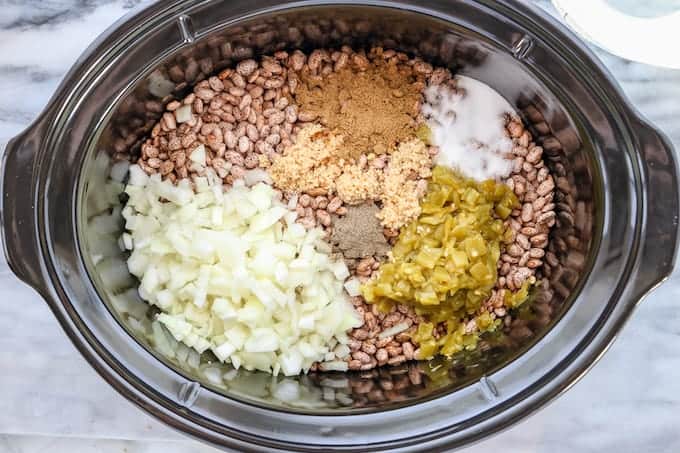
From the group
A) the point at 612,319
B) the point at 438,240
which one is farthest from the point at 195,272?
the point at 612,319

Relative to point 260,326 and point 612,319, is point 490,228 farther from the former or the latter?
point 260,326

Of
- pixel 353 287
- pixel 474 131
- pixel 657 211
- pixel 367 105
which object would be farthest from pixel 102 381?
pixel 657 211

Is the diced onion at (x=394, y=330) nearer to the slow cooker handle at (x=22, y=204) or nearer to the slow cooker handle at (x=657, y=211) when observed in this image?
the slow cooker handle at (x=657, y=211)

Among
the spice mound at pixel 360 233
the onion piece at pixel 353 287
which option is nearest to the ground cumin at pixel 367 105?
the spice mound at pixel 360 233

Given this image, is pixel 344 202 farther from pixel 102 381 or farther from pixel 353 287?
pixel 102 381

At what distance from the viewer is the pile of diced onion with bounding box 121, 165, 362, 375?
4.73 ft

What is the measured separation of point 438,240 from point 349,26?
0.45 meters

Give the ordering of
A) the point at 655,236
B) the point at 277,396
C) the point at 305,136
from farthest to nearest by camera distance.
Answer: the point at 305,136, the point at 277,396, the point at 655,236

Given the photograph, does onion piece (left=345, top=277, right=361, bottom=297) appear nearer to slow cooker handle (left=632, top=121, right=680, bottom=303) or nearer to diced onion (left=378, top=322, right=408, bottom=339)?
diced onion (left=378, top=322, right=408, bottom=339)

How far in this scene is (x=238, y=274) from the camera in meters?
1.44

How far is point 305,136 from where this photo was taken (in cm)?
151

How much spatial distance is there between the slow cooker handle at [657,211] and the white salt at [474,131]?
0.96ft

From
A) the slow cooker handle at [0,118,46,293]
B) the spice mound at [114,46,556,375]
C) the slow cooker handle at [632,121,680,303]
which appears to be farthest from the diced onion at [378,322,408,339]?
the slow cooker handle at [0,118,46,293]

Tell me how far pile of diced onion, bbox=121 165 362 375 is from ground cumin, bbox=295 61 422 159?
0.62 ft
